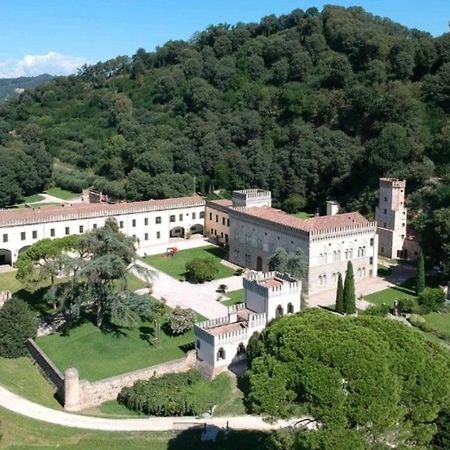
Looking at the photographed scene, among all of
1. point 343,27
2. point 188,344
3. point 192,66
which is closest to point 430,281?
point 188,344

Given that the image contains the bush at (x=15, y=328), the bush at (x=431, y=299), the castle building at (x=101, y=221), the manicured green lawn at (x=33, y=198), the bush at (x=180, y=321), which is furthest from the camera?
the manicured green lawn at (x=33, y=198)

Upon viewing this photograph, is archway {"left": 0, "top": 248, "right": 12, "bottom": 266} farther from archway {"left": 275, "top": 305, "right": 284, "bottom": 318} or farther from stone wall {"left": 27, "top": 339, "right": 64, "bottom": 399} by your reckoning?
archway {"left": 275, "top": 305, "right": 284, "bottom": 318}

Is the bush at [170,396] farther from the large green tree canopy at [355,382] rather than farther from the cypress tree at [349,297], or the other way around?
the cypress tree at [349,297]

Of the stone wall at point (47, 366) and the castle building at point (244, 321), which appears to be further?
the castle building at point (244, 321)

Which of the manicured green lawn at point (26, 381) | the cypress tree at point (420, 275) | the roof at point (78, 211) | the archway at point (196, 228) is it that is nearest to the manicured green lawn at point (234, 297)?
the cypress tree at point (420, 275)

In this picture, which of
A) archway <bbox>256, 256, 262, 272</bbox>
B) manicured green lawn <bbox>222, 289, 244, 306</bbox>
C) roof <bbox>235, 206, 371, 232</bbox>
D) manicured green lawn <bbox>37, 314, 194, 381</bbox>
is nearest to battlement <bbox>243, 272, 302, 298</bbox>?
manicured green lawn <bbox>37, 314, 194, 381</bbox>

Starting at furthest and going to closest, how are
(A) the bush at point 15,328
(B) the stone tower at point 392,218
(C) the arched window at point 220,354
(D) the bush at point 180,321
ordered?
(B) the stone tower at point 392,218, (D) the bush at point 180,321, (A) the bush at point 15,328, (C) the arched window at point 220,354

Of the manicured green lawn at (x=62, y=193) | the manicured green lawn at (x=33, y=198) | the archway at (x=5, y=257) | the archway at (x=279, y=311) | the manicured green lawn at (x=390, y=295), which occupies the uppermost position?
the manicured green lawn at (x=62, y=193)

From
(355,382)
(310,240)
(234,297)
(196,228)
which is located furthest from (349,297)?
(196,228)
